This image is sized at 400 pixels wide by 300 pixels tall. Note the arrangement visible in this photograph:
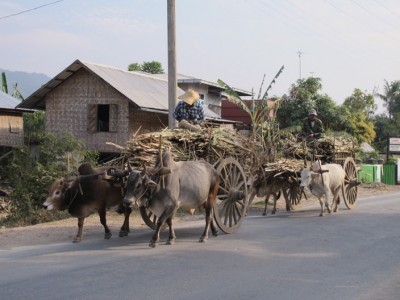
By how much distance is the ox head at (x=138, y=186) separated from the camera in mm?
8391

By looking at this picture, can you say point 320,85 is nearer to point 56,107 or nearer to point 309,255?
point 56,107

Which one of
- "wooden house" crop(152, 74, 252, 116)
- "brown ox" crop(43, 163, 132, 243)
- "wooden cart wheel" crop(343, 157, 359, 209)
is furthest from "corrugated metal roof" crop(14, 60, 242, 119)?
"brown ox" crop(43, 163, 132, 243)

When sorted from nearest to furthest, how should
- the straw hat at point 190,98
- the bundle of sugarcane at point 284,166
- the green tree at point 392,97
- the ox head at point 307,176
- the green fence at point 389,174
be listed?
the straw hat at point 190,98
the ox head at point 307,176
the bundle of sugarcane at point 284,166
the green fence at point 389,174
the green tree at point 392,97

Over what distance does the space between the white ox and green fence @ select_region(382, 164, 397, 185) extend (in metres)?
22.6

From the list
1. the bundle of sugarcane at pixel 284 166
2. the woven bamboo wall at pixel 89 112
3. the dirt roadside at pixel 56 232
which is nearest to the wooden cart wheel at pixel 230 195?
the dirt roadside at pixel 56 232

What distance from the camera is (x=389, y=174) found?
35812 millimetres

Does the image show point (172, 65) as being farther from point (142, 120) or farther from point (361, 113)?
point (361, 113)

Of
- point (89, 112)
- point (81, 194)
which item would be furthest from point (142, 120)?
point (81, 194)

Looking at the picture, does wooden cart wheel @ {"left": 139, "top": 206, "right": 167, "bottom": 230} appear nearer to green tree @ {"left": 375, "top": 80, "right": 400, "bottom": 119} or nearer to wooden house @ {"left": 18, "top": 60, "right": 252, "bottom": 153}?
wooden house @ {"left": 18, "top": 60, "right": 252, "bottom": 153}

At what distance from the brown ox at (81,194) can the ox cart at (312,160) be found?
491 cm

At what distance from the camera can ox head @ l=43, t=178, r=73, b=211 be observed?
30.8 feet

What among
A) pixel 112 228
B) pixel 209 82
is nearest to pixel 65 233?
pixel 112 228

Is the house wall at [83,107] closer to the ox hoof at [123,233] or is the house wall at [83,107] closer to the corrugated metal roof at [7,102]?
the corrugated metal roof at [7,102]

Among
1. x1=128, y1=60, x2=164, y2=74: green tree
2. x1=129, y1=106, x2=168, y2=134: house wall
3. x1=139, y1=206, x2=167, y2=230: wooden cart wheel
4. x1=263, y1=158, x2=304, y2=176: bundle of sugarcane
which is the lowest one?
x1=139, y1=206, x2=167, y2=230: wooden cart wheel
